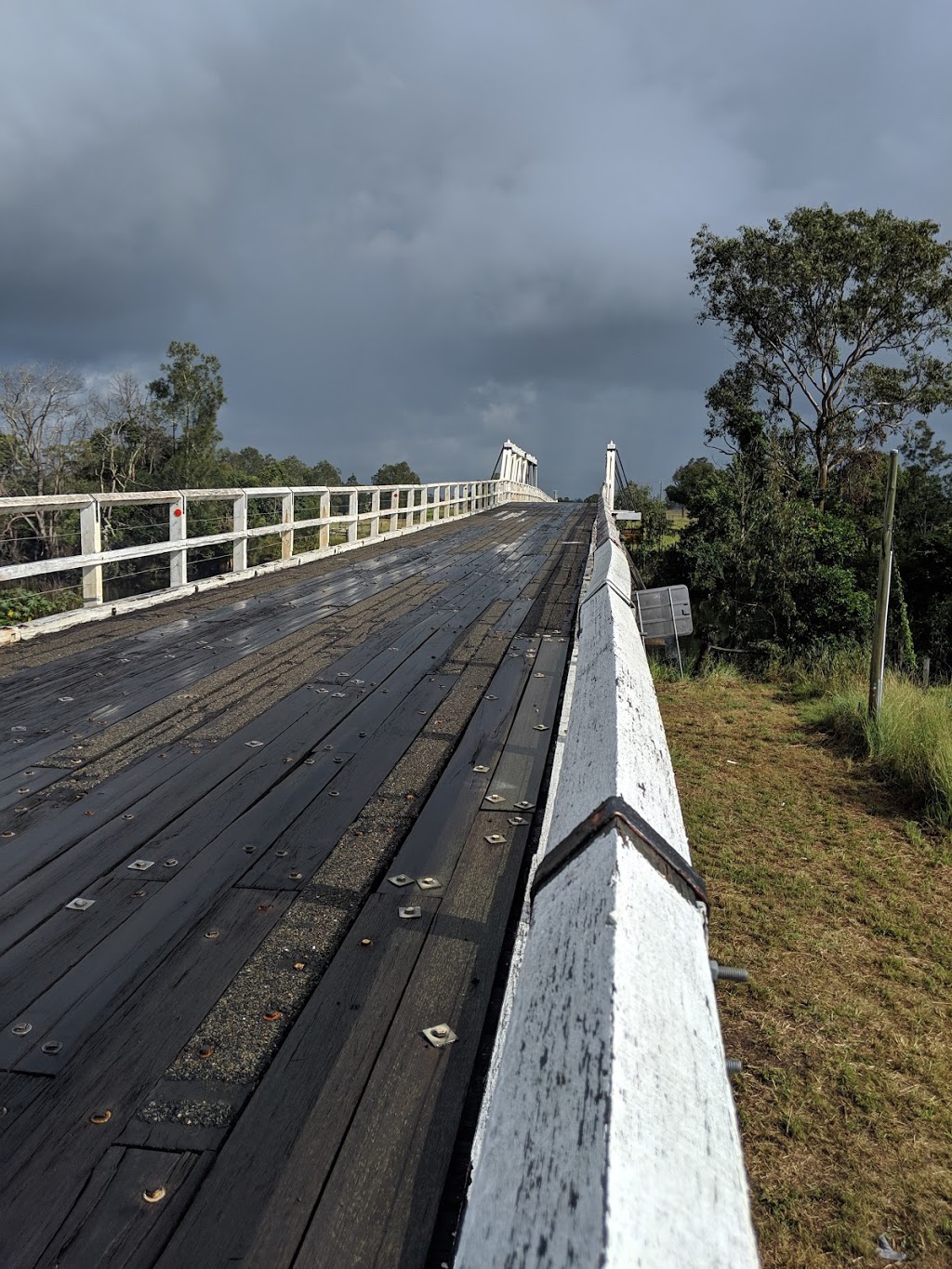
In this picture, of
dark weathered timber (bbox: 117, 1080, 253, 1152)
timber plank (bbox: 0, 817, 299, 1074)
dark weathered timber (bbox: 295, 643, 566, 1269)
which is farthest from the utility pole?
dark weathered timber (bbox: 117, 1080, 253, 1152)

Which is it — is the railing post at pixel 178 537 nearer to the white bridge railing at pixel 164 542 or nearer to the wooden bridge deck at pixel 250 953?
the white bridge railing at pixel 164 542

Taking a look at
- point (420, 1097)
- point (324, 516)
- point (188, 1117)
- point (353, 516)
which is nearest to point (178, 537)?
point (324, 516)

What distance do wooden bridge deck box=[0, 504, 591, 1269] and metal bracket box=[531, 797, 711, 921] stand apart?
0.77 metres

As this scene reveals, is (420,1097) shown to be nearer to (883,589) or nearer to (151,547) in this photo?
(883,589)

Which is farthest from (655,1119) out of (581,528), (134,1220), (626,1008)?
(581,528)

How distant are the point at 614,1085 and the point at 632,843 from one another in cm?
38

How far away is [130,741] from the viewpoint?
4.25 m

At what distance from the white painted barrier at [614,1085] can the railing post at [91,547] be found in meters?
7.03

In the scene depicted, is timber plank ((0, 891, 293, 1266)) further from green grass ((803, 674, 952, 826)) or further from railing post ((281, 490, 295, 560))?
railing post ((281, 490, 295, 560))

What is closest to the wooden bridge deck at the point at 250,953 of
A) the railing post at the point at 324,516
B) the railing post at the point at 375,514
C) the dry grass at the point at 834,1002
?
the dry grass at the point at 834,1002

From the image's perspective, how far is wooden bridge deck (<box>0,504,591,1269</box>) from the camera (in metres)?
1.61

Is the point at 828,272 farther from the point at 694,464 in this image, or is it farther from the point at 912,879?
the point at 694,464

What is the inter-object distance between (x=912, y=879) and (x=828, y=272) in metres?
27.3

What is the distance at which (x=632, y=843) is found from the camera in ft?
3.82
